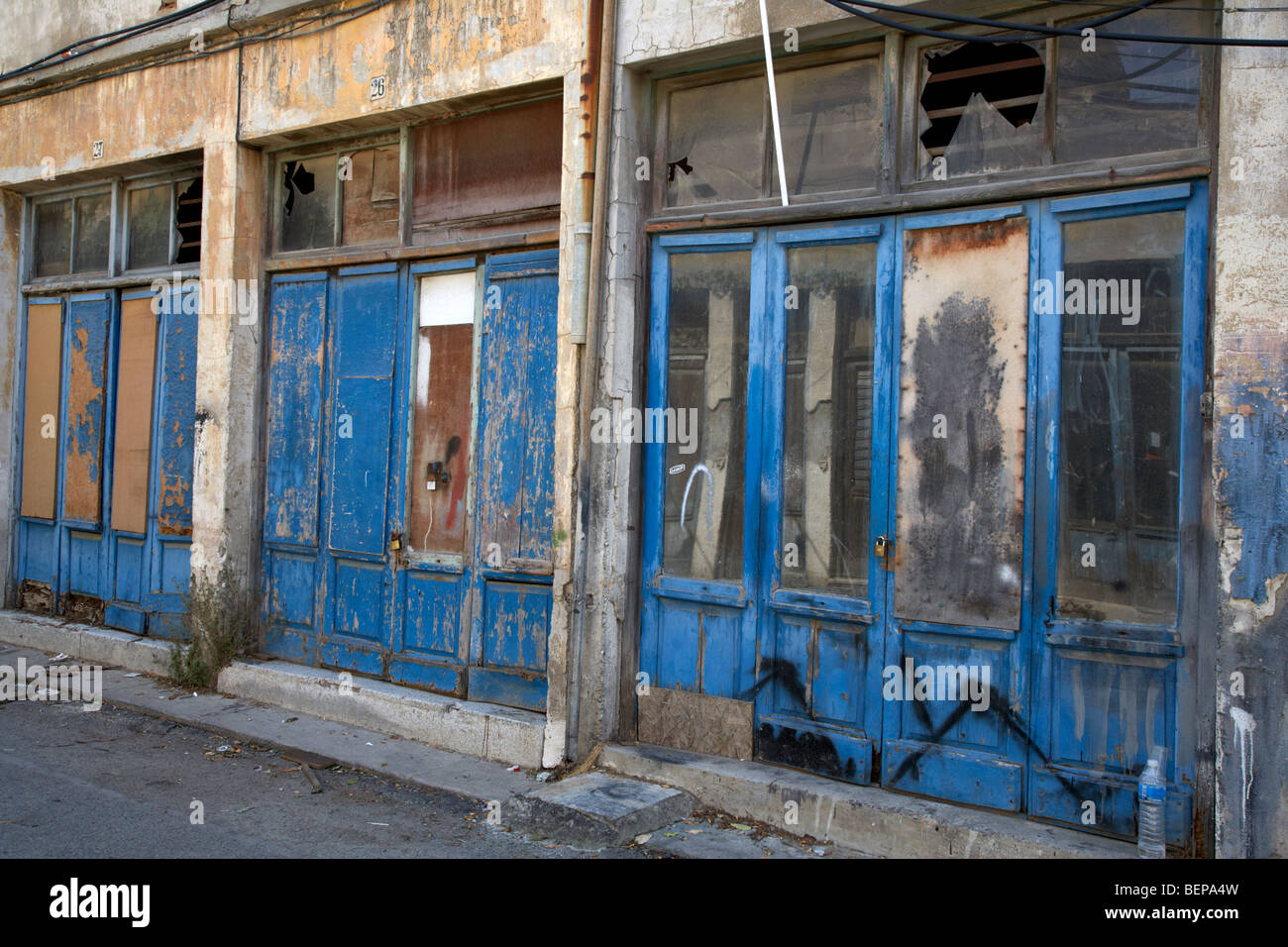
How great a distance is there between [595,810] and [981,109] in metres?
3.99

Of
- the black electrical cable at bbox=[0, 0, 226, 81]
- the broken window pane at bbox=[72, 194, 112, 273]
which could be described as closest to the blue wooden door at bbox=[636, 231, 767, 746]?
the black electrical cable at bbox=[0, 0, 226, 81]

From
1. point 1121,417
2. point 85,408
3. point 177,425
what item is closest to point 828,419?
point 1121,417

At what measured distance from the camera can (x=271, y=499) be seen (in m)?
8.30

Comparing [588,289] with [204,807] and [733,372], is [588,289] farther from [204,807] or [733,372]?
[204,807]

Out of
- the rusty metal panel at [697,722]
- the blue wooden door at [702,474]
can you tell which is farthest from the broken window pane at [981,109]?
the rusty metal panel at [697,722]

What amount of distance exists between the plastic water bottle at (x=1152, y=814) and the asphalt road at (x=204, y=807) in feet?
7.30

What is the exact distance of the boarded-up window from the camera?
269 inches

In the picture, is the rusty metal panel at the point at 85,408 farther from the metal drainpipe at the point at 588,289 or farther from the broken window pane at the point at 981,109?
the broken window pane at the point at 981,109

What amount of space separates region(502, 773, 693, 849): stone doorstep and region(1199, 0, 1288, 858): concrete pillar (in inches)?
100

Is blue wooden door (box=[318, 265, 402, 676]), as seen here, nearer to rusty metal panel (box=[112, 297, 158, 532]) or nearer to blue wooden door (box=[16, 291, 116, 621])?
rusty metal panel (box=[112, 297, 158, 532])

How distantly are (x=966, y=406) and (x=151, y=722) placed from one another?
592cm

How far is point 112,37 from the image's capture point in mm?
9047

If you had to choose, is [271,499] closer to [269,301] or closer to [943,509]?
[269,301]

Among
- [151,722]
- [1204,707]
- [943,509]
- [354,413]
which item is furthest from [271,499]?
[1204,707]
